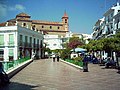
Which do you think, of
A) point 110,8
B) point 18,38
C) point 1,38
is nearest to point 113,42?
point 110,8

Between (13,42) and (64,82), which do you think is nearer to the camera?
(64,82)

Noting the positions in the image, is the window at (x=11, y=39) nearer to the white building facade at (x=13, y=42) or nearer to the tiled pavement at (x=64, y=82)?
the white building facade at (x=13, y=42)

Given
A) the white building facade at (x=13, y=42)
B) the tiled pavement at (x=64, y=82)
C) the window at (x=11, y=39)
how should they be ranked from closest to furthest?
the tiled pavement at (x=64, y=82) → the white building facade at (x=13, y=42) → the window at (x=11, y=39)

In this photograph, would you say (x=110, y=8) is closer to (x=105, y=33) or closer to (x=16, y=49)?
(x=105, y=33)

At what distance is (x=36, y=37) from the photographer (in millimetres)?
58562

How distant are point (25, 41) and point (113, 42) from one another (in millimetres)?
31048

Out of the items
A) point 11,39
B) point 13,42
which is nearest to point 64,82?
point 13,42

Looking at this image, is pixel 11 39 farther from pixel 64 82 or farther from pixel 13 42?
pixel 64 82

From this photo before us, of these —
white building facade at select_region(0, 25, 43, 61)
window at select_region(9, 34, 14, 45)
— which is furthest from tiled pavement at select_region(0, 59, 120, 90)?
window at select_region(9, 34, 14, 45)

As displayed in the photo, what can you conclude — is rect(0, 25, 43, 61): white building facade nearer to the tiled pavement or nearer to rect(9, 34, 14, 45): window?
rect(9, 34, 14, 45): window

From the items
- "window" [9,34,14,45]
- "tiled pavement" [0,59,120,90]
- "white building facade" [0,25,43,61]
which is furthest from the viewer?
"window" [9,34,14,45]

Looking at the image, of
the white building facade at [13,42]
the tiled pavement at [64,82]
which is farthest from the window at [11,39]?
the tiled pavement at [64,82]

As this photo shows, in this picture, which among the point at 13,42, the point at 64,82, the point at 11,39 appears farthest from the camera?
the point at 11,39

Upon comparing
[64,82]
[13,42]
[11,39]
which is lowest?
[64,82]
